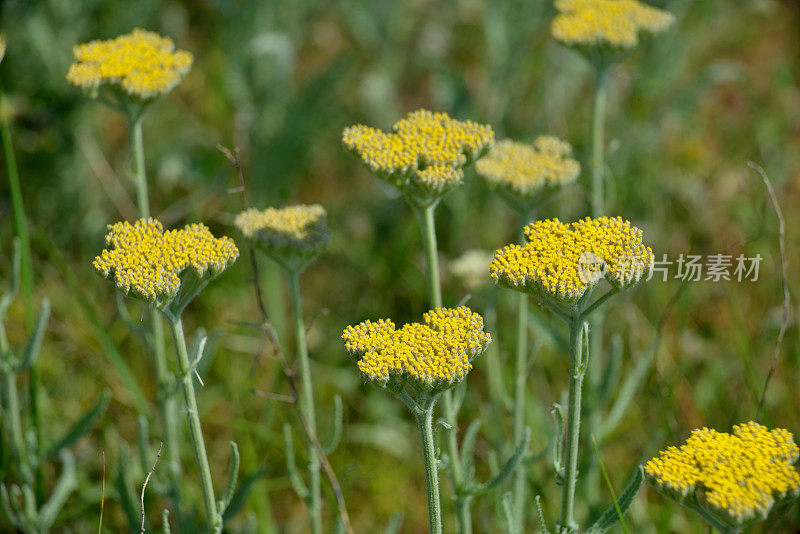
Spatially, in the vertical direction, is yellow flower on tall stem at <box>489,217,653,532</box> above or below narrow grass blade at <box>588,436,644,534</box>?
above

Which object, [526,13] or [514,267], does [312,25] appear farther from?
[514,267]

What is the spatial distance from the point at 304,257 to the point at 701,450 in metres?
1.57

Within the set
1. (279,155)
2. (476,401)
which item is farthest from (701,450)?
(279,155)

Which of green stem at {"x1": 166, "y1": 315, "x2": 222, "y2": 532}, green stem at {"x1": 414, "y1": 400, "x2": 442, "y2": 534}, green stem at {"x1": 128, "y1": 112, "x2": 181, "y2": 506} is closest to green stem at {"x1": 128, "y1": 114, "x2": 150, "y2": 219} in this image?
green stem at {"x1": 128, "y1": 112, "x2": 181, "y2": 506}

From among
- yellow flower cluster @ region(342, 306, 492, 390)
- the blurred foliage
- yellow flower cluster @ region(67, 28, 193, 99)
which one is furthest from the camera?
the blurred foliage

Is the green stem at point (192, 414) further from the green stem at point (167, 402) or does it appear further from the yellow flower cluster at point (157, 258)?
the green stem at point (167, 402)

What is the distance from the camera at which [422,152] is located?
9.26ft

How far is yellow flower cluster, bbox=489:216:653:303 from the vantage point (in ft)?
7.63

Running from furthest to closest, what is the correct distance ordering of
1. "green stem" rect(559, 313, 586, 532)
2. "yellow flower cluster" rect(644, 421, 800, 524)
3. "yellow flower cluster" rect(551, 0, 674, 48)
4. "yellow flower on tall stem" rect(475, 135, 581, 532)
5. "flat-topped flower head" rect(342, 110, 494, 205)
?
1. "yellow flower cluster" rect(551, 0, 674, 48)
2. "yellow flower on tall stem" rect(475, 135, 581, 532)
3. "flat-topped flower head" rect(342, 110, 494, 205)
4. "green stem" rect(559, 313, 586, 532)
5. "yellow flower cluster" rect(644, 421, 800, 524)

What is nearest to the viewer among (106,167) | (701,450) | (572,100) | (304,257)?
(701,450)

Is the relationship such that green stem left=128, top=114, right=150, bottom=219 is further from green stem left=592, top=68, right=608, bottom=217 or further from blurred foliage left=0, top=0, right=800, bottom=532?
green stem left=592, top=68, right=608, bottom=217

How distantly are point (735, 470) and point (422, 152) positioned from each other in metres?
1.42

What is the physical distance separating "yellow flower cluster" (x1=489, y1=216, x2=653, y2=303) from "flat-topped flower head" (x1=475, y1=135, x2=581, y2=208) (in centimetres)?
73

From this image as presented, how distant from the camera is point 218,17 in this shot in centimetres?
667
